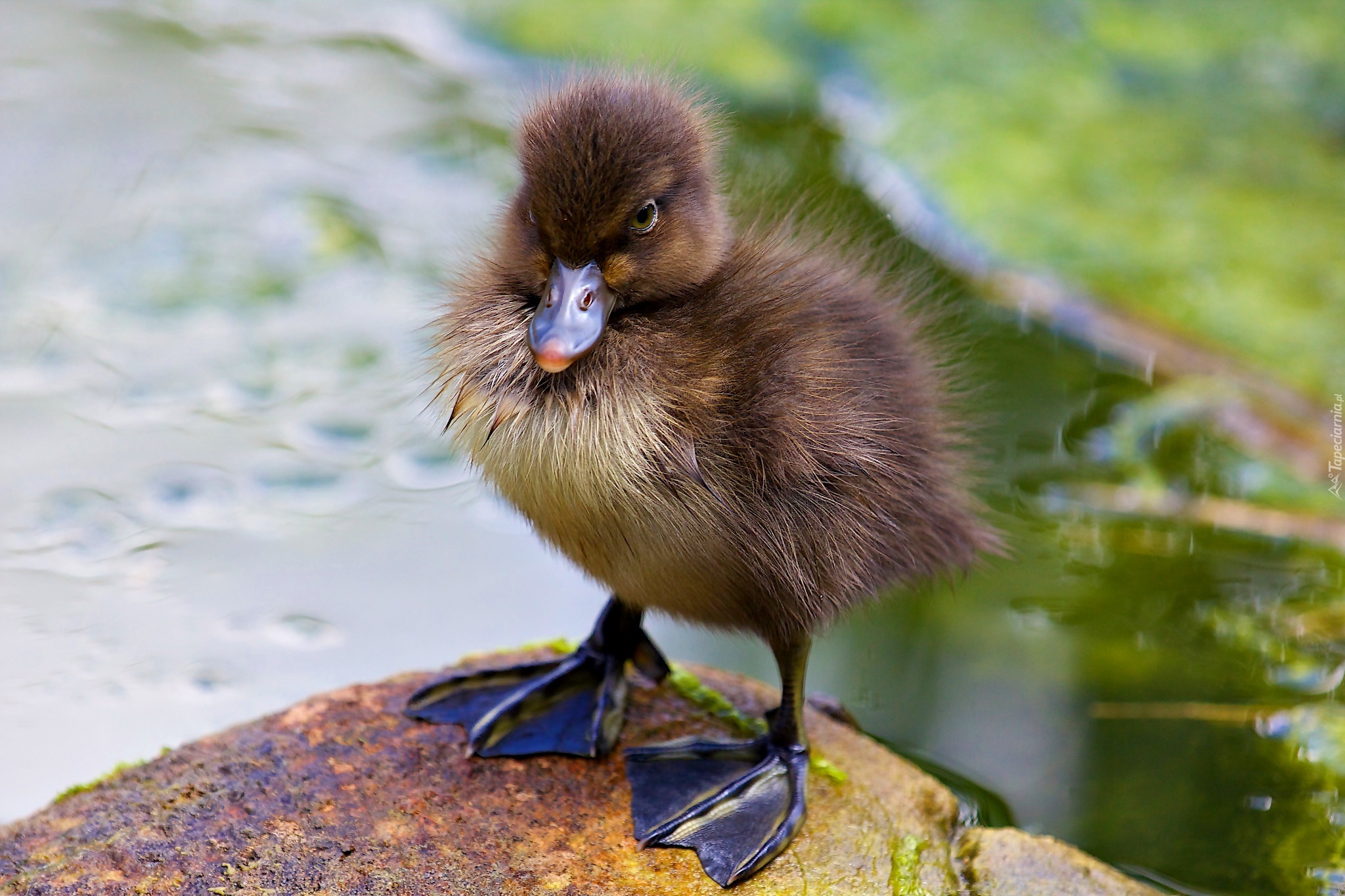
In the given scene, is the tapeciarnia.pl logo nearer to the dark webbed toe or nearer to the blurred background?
the blurred background

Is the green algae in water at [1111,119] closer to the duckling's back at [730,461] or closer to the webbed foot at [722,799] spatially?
the duckling's back at [730,461]

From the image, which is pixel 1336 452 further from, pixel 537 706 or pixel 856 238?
pixel 537 706

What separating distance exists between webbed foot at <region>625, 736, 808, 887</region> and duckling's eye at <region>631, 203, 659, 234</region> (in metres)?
0.78

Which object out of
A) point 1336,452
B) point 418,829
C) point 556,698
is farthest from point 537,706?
point 1336,452

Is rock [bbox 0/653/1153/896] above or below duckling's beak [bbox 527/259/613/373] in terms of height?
below

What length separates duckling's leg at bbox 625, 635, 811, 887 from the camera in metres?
1.80

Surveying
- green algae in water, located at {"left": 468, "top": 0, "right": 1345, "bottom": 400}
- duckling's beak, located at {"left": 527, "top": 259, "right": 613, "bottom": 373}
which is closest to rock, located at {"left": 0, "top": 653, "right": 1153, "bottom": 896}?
duckling's beak, located at {"left": 527, "top": 259, "right": 613, "bottom": 373}

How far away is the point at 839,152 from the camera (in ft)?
12.8

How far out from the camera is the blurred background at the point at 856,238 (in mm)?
2363

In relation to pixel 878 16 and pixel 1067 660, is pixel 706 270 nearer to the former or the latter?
pixel 1067 660

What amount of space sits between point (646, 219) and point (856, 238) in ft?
3.96

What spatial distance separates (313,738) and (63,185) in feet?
7.95

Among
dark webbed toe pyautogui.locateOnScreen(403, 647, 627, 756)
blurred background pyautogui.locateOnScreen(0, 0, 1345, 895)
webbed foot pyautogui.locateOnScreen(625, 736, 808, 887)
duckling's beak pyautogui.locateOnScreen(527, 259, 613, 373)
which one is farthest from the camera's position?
blurred background pyautogui.locateOnScreen(0, 0, 1345, 895)

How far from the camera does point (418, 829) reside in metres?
1.77
